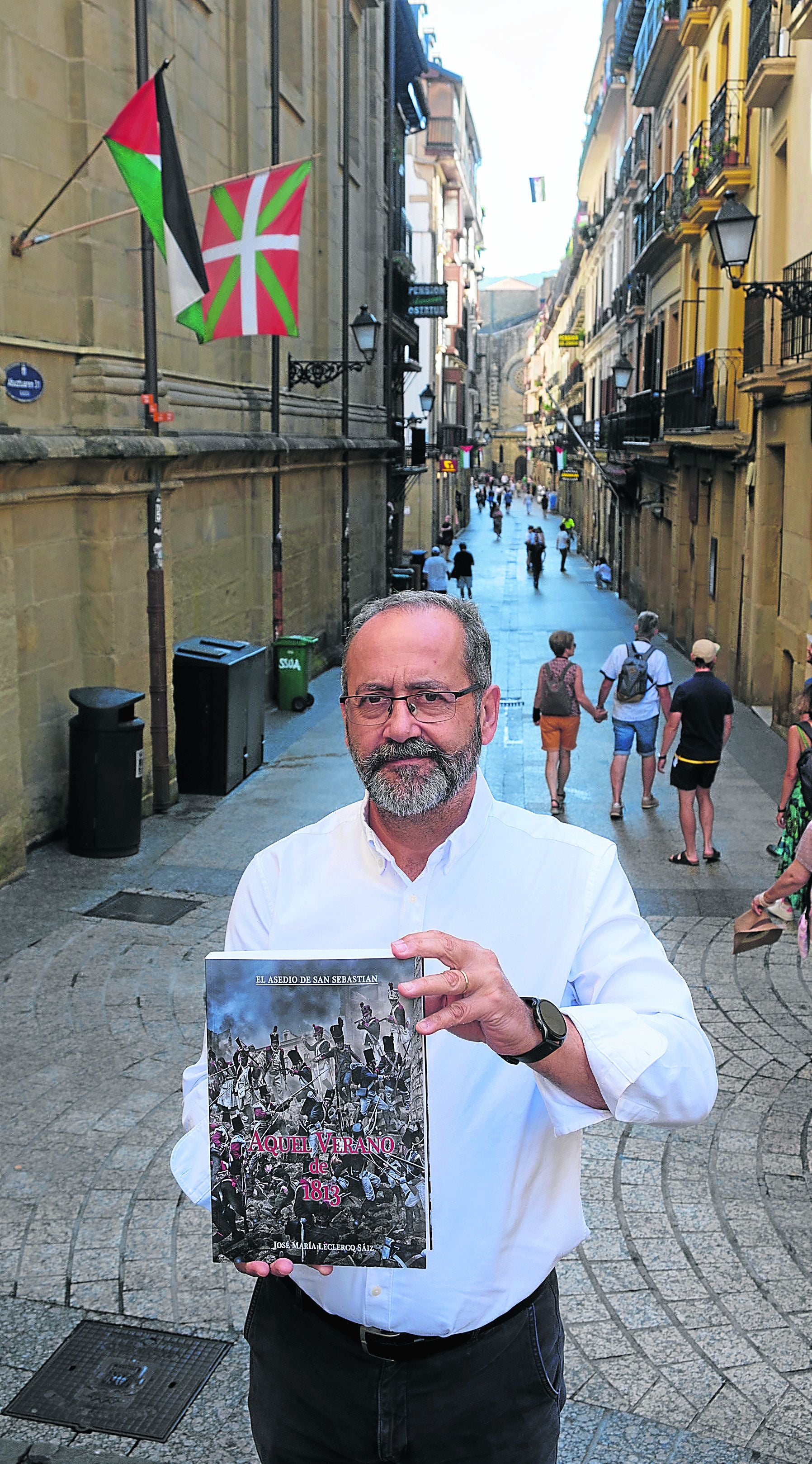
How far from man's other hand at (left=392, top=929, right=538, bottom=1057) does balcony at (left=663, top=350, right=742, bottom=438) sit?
60.1ft

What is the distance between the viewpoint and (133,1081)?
6.43 meters

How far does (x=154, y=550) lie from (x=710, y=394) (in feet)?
38.9

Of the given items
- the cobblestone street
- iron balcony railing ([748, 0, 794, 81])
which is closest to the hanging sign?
iron balcony railing ([748, 0, 794, 81])

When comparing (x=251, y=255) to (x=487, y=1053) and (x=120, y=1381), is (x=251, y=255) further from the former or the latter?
(x=487, y=1053)

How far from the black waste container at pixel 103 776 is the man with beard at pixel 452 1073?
7949mm

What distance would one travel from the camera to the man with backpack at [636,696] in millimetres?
11492

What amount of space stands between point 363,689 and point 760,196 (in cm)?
1731

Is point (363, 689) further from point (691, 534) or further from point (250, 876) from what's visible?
point (691, 534)

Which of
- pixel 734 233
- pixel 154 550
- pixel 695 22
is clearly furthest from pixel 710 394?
pixel 154 550

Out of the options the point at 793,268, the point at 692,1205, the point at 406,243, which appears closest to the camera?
the point at 692,1205

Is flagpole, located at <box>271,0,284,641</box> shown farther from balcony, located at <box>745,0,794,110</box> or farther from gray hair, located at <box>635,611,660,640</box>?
gray hair, located at <box>635,611,660,640</box>

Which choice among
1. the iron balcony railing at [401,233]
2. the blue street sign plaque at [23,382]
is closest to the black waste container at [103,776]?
the blue street sign plaque at [23,382]

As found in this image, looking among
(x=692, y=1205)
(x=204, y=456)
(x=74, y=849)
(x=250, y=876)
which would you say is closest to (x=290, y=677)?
(x=204, y=456)

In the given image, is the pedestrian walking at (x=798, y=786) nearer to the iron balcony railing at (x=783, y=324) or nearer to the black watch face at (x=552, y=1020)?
the black watch face at (x=552, y=1020)
